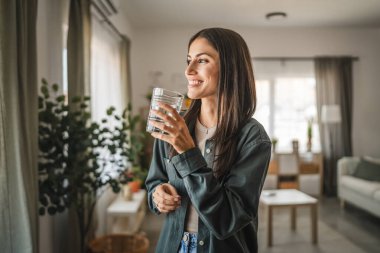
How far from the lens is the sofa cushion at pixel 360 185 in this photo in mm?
3698

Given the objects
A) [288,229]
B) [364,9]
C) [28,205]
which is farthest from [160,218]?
[364,9]

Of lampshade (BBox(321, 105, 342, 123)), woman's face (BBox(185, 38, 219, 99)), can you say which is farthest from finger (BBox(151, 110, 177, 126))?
lampshade (BBox(321, 105, 342, 123))

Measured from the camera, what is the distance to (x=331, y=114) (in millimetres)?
4910

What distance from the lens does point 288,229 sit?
139 inches

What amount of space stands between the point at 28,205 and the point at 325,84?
502 centimetres

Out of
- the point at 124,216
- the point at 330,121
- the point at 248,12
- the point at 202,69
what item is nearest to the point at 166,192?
the point at 202,69

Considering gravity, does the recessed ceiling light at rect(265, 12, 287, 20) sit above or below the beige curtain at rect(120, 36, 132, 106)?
above

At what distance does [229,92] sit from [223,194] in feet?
0.96

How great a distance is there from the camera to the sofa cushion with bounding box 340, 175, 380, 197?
3.70 metres

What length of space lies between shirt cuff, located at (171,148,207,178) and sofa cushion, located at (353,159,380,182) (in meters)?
3.98

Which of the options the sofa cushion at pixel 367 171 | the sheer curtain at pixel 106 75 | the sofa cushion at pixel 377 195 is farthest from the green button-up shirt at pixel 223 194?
the sofa cushion at pixel 367 171

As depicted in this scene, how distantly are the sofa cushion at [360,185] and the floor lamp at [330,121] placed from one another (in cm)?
86

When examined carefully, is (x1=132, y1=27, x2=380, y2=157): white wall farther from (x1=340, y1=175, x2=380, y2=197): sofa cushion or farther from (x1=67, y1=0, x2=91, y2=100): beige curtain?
(x1=67, y1=0, x2=91, y2=100): beige curtain

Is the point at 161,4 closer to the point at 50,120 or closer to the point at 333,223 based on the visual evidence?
the point at 50,120
